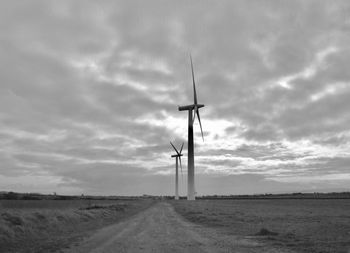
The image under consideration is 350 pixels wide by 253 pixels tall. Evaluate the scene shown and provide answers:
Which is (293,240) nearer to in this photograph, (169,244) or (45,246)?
(169,244)

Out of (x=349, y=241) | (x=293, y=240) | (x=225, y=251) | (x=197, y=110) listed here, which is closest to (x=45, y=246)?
(x=225, y=251)

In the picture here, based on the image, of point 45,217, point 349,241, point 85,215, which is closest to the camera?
point 349,241

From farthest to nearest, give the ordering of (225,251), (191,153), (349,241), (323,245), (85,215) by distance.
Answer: (191,153)
(85,215)
(349,241)
(323,245)
(225,251)

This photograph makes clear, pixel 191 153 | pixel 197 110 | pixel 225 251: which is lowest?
pixel 225 251

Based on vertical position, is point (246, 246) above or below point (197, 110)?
below

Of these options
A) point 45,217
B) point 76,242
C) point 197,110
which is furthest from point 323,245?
point 197,110

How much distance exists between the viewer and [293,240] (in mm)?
21594

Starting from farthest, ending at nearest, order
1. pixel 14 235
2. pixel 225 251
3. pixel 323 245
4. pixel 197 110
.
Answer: pixel 197 110
pixel 14 235
pixel 323 245
pixel 225 251

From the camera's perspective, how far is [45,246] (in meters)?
19.5

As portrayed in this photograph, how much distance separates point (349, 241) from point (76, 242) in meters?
15.6

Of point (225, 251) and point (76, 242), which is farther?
point (76, 242)

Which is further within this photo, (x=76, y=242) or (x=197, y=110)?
(x=197, y=110)

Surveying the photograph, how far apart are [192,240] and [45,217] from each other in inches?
708

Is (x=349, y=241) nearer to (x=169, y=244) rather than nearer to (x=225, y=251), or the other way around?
(x=225, y=251)
